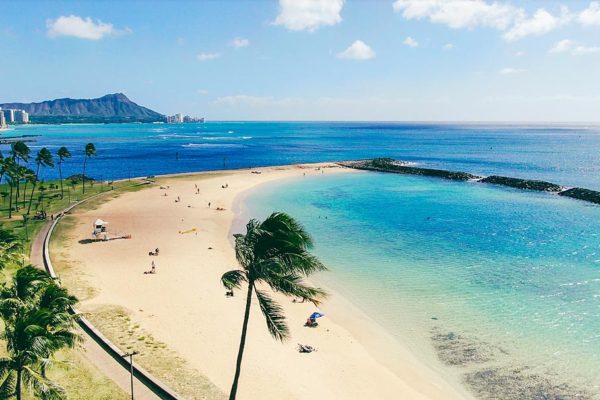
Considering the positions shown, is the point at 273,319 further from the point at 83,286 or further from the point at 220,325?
the point at 83,286

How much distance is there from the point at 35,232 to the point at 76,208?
15841 mm

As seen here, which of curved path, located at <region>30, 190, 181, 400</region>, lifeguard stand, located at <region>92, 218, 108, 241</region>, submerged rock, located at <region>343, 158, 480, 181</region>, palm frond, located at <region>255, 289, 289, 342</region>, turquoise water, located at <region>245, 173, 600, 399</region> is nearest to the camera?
palm frond, located at <region>255, 289, 289, 342</region>

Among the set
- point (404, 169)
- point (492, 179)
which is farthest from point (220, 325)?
point (404, 169)

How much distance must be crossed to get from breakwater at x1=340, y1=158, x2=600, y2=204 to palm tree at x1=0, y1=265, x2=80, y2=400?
8682 centimetres

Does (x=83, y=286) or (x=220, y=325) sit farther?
(x=83, y=286)

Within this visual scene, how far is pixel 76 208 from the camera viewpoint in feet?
210

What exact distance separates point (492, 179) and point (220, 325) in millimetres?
89754

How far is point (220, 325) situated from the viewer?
28.7m

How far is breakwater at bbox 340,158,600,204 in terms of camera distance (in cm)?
8142

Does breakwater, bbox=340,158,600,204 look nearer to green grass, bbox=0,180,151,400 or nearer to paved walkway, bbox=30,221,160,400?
green grass, bbox=0,180,151,400

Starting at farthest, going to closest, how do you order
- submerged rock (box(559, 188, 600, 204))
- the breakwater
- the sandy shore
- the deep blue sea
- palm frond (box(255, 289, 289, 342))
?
the breakwater, submerged rock (box(559, 188, 600, 204)), the deep blue sea, the sandy shore, palm frond (box(255, 289, 289, 342))

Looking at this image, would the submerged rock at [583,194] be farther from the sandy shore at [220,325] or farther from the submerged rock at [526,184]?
the sandy shore at [220,325]

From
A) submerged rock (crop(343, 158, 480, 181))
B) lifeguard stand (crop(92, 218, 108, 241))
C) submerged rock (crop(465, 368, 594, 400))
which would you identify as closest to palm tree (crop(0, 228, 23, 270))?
submerged rock (crop(465, 368, 594, 400))

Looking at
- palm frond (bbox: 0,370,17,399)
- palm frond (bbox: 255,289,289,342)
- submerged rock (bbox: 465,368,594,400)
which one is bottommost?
submerged rock (bbox: 465,368,594,400)
